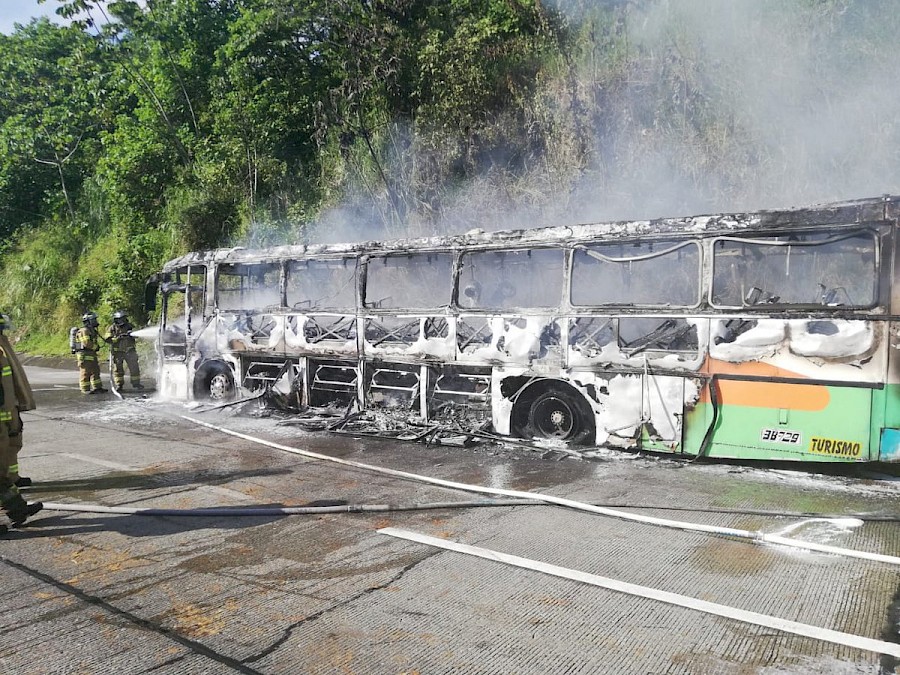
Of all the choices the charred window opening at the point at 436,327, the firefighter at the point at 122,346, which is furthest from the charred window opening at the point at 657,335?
the firefighter at the point at 122,346

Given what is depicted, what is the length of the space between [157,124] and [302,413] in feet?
59.1

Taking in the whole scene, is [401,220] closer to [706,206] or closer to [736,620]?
[706,206]

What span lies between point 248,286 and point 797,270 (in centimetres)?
781

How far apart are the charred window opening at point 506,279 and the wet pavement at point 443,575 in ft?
7.06

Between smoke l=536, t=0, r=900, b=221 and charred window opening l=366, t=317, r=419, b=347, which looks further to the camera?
smoke l=536, t=0, r=900, b=221

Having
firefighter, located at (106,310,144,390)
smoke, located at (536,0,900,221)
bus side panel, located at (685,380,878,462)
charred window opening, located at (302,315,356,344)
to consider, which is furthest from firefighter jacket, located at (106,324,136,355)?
bus side panel, located at (685,380,878,462)

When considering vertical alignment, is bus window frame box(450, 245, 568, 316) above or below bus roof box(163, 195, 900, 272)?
below

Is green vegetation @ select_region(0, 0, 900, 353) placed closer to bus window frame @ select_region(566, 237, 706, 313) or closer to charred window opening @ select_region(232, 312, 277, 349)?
bus window frame @ select_region(566, 237, 706, 313)

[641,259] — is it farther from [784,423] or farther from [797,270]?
[784,423]

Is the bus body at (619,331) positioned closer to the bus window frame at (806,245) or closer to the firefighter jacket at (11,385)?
the bus window frame at (806,245)

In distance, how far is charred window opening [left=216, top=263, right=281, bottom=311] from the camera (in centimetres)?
1034

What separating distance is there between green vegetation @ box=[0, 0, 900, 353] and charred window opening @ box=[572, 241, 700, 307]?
5.38 metres

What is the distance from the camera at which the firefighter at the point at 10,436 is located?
5062mm

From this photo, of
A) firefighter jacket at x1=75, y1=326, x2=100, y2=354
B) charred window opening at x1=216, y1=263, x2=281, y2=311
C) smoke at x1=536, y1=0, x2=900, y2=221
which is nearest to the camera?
charred window opening at x1=216, y1=263, x2=281, y2=311
